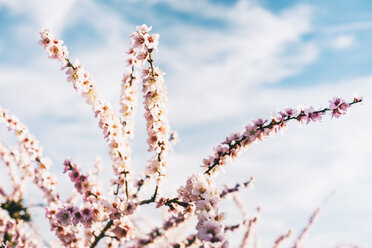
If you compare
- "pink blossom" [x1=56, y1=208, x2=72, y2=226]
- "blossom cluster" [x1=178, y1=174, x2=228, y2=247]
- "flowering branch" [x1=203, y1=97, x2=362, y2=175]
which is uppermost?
"flowering branch" [x1=203, y1=97, x2=362, y2=175]

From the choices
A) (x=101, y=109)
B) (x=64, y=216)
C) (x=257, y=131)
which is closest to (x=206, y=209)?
(x=257, y=131)

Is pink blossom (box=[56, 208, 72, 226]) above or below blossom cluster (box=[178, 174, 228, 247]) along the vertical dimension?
above

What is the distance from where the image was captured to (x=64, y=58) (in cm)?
529

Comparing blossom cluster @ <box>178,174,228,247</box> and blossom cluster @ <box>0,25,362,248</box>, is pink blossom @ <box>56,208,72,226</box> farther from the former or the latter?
blossom cluster @ <box>178,174,228,247</box>

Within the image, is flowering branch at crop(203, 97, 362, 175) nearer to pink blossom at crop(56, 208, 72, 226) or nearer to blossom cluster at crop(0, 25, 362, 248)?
blossom cluster at crop(0, 25, 362, 248)

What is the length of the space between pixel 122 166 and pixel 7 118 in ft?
7.41

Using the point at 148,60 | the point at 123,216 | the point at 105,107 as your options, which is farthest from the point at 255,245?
the point at 148,60

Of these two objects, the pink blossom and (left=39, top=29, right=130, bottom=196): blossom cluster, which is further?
(left=39, top=29, right=130, bottom=196): blossom cluster

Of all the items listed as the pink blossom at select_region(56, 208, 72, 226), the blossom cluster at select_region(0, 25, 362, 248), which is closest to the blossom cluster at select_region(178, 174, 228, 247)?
the blossom cluster at select_region(0, 25, 362, 248)

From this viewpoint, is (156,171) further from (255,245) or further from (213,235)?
(255,245)

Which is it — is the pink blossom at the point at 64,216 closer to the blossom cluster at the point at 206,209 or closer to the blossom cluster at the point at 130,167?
the blossom cluster at the point at 130,167

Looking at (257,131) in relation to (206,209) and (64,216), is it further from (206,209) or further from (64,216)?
(64,216)

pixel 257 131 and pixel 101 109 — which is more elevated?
pixel 101 109

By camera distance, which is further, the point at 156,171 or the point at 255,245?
the point at 255,245
